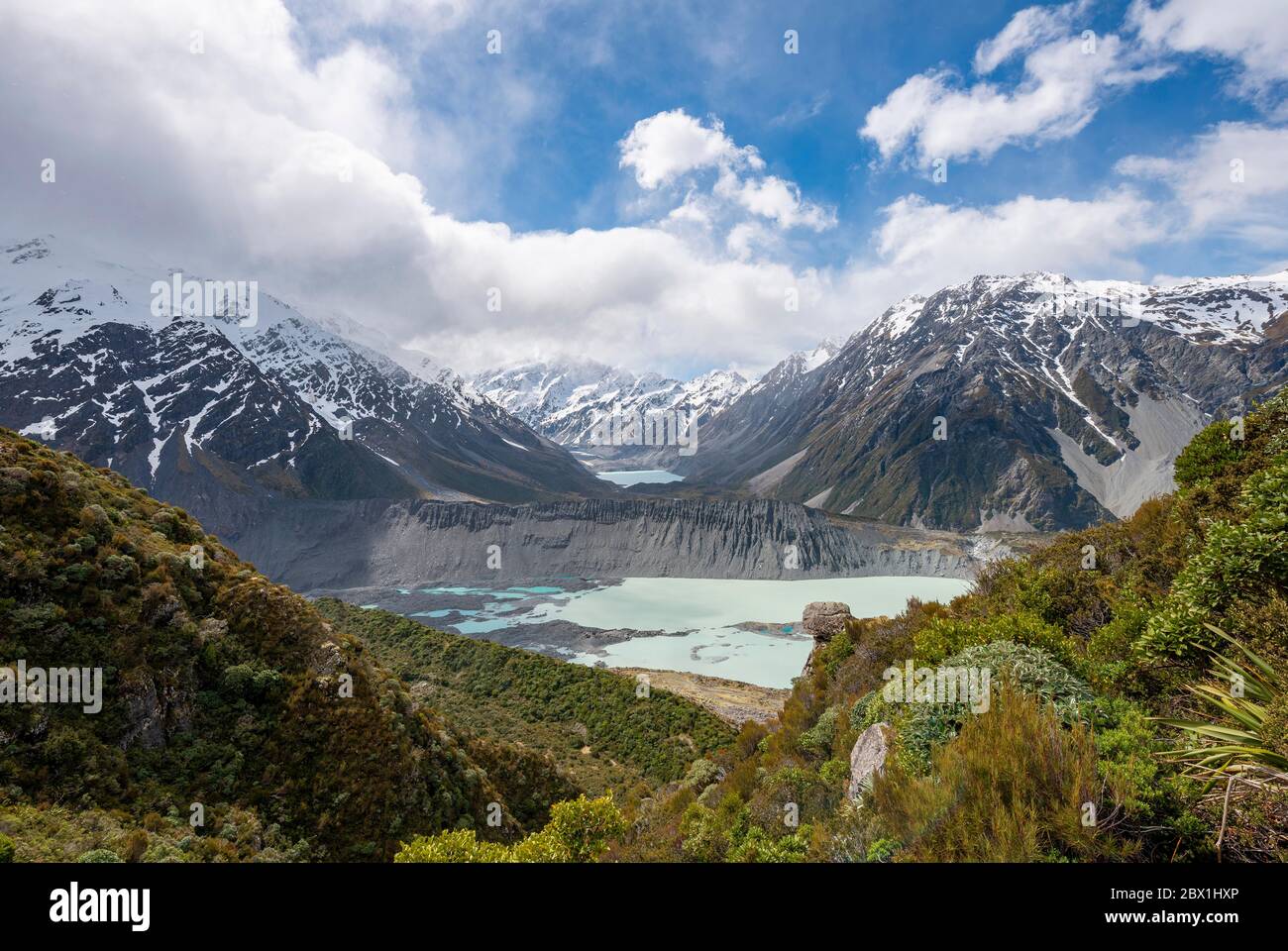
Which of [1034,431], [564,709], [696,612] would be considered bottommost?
[696,612]

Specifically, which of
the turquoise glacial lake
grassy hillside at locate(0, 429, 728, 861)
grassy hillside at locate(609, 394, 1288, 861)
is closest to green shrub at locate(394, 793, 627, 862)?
grassy hillside at locate(609, 394, 1288, 861)

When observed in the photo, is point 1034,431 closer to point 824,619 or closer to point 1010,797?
point 824,619

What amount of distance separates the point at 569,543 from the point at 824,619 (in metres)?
A: 80.9

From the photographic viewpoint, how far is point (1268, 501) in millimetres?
6887

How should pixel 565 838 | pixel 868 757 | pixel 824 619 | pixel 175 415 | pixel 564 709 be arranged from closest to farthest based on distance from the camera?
1. pixel 868 757
2. pixel 565 838
3. pixel 824 619
4. pixel 564 709
5. pixel 175 415

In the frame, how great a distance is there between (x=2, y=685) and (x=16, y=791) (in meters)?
2.12

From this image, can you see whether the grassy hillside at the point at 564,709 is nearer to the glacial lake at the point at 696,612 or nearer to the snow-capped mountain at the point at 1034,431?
the glacial lake at the point at 696,612

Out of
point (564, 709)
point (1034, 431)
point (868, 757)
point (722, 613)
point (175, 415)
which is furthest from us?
point (1034, 431)

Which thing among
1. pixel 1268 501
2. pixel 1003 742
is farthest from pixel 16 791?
pixel 1268 501

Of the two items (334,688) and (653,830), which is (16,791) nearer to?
(334,688)

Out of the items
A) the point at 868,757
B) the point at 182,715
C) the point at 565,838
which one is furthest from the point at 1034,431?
the point at 182,715

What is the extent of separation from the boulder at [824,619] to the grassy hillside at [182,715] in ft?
43.9

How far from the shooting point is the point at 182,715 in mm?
12148

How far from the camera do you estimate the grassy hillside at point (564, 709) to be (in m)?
25.6
